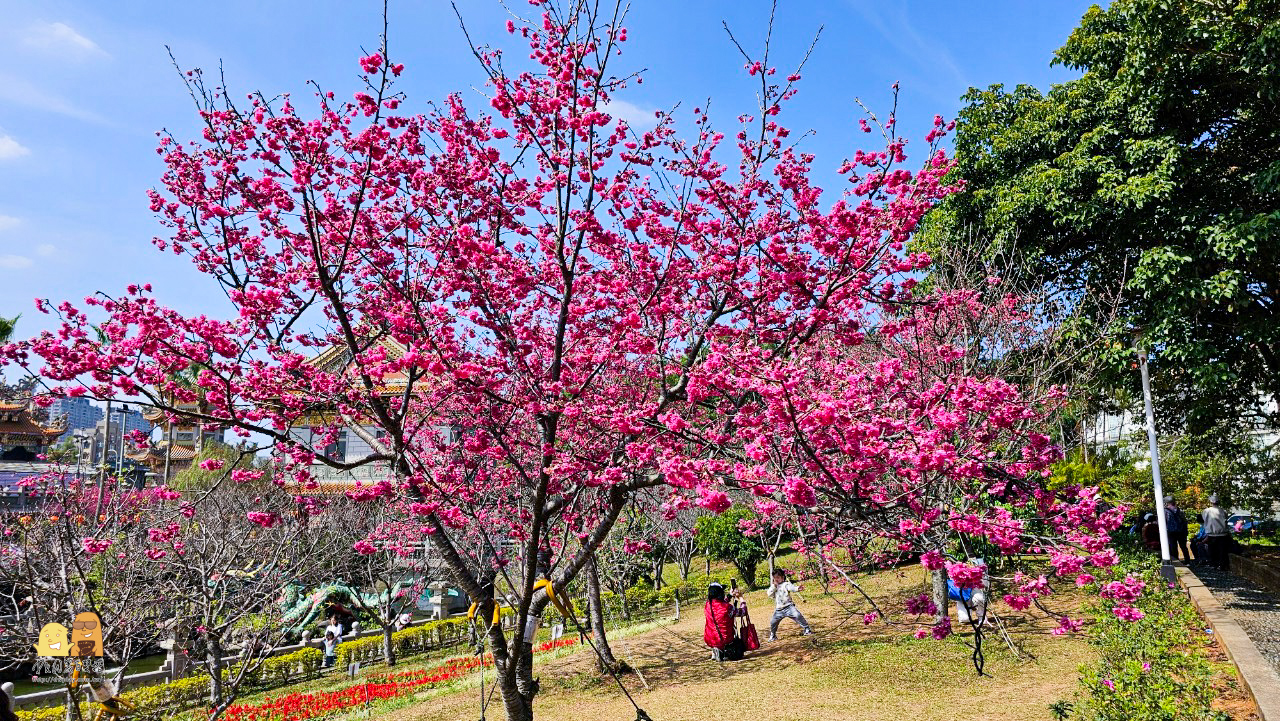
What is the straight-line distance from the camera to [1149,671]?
600cm

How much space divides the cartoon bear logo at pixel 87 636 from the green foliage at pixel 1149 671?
652 cm

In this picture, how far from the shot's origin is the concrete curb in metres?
5.35

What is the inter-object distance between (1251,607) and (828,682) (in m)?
5.90

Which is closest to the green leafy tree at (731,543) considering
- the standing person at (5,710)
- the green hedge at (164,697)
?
the green hedge at (164,697)

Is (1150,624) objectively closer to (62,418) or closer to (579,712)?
(579,712)

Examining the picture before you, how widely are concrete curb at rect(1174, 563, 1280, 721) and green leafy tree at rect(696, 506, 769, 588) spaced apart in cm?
997

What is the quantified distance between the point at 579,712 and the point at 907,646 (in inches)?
185

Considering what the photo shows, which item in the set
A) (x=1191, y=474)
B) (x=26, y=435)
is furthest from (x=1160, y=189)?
(x=26, y=435)

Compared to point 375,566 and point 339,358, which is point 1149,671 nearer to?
point 339,358

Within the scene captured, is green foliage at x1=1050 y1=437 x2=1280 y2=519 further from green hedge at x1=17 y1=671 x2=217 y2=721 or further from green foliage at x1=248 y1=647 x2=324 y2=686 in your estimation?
green hedge at x1=17 y1=671 x2=217 y2=721

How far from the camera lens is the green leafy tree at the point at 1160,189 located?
1137 cm

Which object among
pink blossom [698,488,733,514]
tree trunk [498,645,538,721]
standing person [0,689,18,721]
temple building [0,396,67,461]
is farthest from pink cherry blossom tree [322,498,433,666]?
temple building [0,396,67,461]

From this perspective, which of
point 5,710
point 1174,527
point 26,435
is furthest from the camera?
point 26,435

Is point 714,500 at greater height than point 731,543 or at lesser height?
greater
